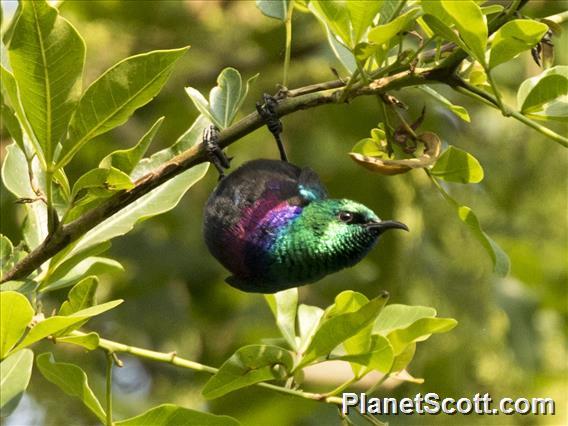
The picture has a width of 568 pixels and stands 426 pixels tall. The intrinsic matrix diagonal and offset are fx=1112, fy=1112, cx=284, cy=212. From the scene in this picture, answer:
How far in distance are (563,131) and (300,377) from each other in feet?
8.54

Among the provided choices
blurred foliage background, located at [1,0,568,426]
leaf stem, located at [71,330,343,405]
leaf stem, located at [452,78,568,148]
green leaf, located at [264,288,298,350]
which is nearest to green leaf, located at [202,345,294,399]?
leaf stem, located at [71,330,343,405]

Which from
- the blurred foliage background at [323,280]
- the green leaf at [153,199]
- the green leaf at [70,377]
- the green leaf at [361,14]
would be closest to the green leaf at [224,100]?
the green leaf at [153,199]

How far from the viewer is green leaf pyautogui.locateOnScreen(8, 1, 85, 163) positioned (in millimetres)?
1279

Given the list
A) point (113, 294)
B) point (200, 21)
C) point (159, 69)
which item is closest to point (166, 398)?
point (113, 294)

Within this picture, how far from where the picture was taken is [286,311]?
1.91 m

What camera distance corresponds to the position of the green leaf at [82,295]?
1.58m

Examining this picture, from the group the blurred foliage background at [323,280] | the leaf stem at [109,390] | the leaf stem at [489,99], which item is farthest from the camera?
the blurred foliage background at [323,280]

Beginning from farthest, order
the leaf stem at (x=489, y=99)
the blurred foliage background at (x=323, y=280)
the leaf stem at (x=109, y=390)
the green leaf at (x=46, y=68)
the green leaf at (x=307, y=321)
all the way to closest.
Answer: the blurred foliage background at (x=323, y=280), the green leaf at (x=307, y=321), the leaf stem at (x=109, y=390), the leaf stem at (x=489, y=99), the green leaf at (x=46, y=68)

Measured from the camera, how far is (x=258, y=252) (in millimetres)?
1885

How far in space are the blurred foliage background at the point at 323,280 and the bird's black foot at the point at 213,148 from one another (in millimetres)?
1605

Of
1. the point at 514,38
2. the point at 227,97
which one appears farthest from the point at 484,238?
the point at 227,97

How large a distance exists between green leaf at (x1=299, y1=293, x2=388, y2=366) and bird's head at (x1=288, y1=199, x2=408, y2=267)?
26cm

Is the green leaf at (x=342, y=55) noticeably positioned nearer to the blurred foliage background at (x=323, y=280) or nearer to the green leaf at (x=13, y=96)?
the green leaf at (x=13, y=96)

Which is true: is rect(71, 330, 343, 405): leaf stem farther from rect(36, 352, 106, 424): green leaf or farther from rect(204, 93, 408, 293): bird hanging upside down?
rect(204, 93, 408, 293): bird hanging upside down
